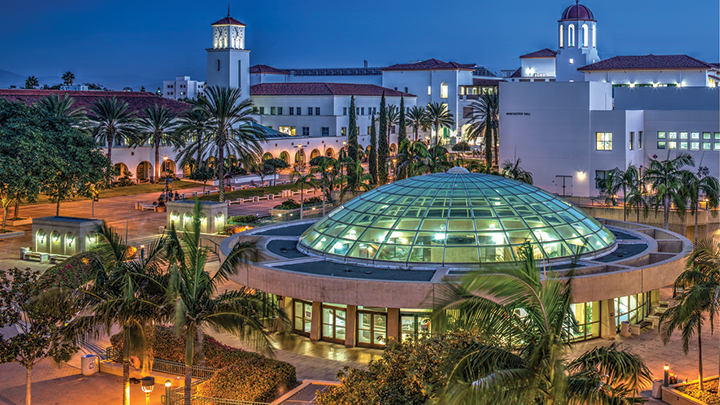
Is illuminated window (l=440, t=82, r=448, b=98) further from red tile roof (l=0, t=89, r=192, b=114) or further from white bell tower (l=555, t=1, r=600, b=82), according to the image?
red tile roof (l=0, t=89, r=192, b=114)

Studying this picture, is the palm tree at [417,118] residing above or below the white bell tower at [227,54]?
below

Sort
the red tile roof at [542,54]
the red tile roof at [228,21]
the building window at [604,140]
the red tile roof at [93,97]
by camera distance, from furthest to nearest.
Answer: the red tile roof at [542,54]
the red tile roof at [228,21]
the red tile roof at [93,97]
the building window at [604,140]

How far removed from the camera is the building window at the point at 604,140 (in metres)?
56.7

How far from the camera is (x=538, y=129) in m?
59.3

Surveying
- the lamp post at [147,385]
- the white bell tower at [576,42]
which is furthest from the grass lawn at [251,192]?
the lamp post at [147,385]

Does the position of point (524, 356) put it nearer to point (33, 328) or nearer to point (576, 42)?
point (33, 328)

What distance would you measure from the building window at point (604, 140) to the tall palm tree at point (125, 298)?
45005mm

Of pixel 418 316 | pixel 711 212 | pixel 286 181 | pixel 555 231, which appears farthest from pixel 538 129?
pixel 418 316

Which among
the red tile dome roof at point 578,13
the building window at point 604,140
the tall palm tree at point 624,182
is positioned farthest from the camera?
the red tile dome roof at point 578,13

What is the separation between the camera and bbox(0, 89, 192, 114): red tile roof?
75.1 m

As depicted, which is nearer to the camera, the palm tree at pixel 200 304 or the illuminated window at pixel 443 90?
the palm tree at pixel 200 304

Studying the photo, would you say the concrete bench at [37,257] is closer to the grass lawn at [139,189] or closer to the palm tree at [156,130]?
the grass lawn at [139,189]

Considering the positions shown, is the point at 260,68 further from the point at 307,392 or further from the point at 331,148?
the point at 307,392

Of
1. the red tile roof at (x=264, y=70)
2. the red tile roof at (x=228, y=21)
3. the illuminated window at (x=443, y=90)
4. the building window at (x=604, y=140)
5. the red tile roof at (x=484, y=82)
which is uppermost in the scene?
the red tile roof at (x=228, y=21)
